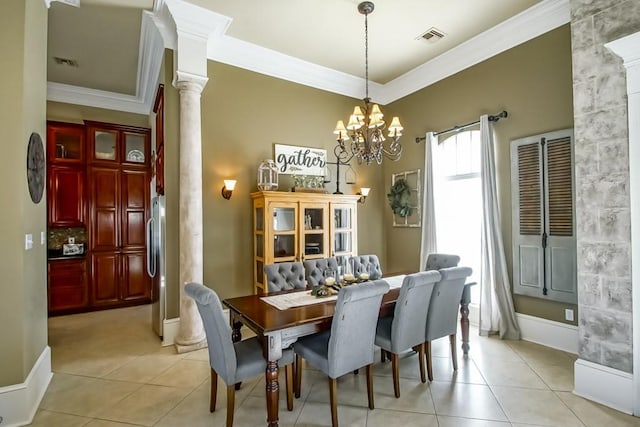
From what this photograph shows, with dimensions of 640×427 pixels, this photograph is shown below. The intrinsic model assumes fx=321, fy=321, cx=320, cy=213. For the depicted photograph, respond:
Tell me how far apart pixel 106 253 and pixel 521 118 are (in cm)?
610

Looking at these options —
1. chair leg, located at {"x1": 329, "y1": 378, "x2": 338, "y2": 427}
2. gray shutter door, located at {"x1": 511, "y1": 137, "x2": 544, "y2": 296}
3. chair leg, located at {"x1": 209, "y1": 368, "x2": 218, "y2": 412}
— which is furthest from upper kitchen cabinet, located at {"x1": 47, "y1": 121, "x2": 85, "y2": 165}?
gray shutter door, located at {"x1": 511, "y1": 137, "x2": 544, "y2": 296}

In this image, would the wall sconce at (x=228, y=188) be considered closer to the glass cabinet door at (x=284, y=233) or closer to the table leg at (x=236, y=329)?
the glass cabinet door at (x=284, y=233)

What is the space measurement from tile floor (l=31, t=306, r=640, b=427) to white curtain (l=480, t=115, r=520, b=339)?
0.79 feet

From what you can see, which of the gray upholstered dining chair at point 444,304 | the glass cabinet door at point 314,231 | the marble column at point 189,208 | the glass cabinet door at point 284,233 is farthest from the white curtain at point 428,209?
the marble column at point 189,208

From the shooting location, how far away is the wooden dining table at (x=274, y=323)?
6.57ft

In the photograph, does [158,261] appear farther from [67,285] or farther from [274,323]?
[274,323]

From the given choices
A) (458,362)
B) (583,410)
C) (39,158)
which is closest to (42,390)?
(39,158)

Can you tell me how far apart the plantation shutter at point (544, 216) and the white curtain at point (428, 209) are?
1063mm

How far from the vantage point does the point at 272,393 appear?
2.00m

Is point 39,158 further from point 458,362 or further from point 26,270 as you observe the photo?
point 458,362

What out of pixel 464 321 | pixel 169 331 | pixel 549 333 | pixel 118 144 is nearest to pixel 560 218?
pixel 549 333

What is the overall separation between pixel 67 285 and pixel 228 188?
3138 millimetres

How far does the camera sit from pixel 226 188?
12.9 feet

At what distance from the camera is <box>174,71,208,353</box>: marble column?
136 inches
